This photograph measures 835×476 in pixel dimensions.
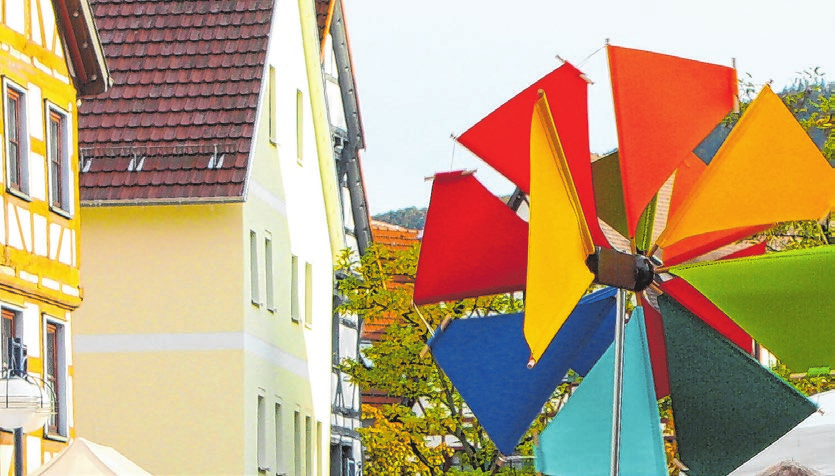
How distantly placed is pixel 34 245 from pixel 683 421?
7900 mm

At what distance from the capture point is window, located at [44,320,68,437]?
70.8 ft

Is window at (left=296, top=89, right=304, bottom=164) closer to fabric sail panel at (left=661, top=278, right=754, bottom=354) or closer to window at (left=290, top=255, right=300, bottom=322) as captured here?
window at (left=290, top=255, right=300, bottom=322)

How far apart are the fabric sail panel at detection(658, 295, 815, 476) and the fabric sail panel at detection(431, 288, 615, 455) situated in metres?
0.69

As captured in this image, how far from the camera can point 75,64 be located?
22.9m

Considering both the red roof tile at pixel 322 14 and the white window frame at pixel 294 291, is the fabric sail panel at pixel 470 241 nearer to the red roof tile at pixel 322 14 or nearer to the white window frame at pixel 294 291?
the white window frame at pixel 294 291

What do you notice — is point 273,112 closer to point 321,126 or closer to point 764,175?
point 321,126

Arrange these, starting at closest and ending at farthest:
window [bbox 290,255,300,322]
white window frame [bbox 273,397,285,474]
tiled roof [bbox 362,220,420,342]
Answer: white window frame [bbox 273,397,285,474]
window [bbox 290,255,300,322]
tiled roof [bbox 362,220,420,342]

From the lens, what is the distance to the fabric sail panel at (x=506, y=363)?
1577 centimetres

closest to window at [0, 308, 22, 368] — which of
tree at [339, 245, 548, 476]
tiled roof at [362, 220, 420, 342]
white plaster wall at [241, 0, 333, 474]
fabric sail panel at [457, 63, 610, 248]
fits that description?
fabric sail panel at [457, 63, 610, 248]

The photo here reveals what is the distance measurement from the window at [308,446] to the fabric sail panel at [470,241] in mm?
15684

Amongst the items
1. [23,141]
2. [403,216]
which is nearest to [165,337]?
[23,141]

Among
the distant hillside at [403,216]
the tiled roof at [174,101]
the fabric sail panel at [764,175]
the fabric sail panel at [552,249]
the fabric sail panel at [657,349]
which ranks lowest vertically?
the fabric sail panel at [657,349]

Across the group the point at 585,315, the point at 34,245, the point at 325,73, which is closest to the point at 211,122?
the point at 34,245

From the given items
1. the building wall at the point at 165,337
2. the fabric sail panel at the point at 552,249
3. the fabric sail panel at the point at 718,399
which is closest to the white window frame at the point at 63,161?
the building wall at the point at 165,337
